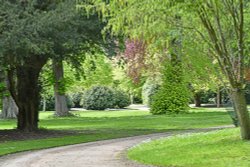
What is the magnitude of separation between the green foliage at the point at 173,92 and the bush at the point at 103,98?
63.4 ft

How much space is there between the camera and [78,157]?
50.6ft

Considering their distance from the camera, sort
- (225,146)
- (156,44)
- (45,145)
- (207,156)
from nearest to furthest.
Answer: (207,156), (225,146), (156,44), (45,145)

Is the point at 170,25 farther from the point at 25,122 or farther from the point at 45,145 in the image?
the point at 25,122

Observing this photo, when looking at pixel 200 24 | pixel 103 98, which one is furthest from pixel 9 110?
pixel 200 24

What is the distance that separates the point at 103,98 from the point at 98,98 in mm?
809

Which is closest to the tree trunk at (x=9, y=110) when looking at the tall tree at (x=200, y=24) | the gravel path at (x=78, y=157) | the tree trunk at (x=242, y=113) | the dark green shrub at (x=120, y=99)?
the dark green shrub at (x=120, y=99)

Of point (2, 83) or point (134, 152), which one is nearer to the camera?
point (134, 152)

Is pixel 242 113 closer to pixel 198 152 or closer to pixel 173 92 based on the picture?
pixel 198 152

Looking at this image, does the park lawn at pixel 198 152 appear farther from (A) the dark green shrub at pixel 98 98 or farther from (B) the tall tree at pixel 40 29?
(A) the dark green shrub at pixel 98 98

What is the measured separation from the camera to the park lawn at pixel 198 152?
1237cm

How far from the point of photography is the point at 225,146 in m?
14.4

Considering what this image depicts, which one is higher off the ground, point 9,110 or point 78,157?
point 9,110

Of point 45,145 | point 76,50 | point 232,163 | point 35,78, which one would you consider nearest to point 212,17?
point 232,163

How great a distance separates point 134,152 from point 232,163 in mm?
4329
